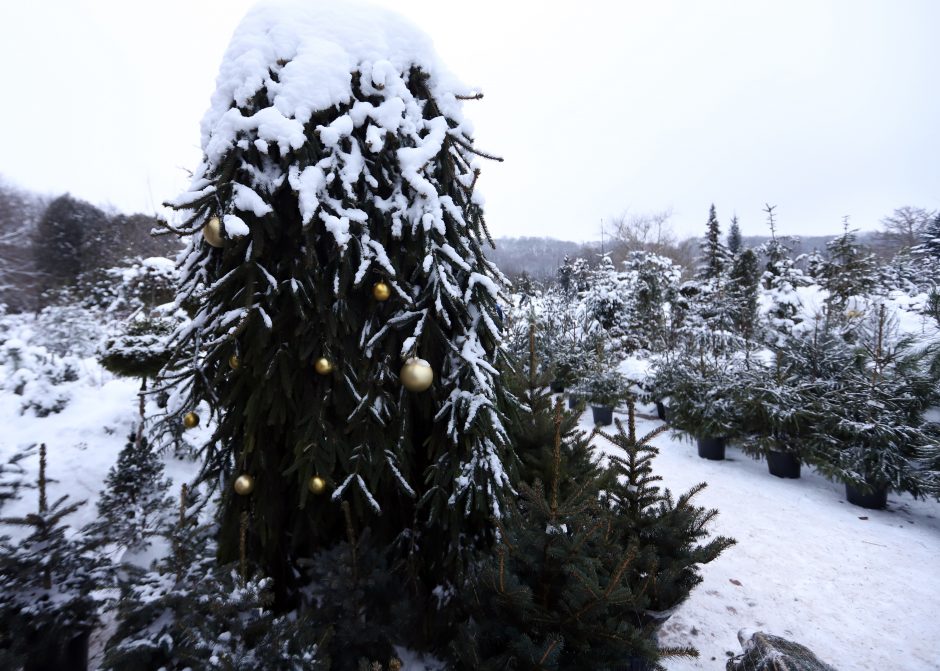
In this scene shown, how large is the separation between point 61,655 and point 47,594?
31 cm

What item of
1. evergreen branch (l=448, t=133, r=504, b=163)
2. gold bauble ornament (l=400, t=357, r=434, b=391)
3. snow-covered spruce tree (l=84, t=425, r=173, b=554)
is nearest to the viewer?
gold bauble ornament (l=400, t=357, r=434, b=391)

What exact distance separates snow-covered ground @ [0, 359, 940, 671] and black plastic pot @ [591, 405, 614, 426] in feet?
7.40

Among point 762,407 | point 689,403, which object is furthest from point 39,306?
point 762,407

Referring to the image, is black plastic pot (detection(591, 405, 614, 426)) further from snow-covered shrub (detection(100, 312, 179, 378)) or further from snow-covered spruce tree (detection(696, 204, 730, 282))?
snow-covered spruce tree (detection(696, 204, 730, 282))

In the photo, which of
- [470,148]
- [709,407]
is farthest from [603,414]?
[470,148]

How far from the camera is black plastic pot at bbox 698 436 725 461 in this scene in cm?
621

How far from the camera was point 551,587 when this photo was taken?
1.90 meters

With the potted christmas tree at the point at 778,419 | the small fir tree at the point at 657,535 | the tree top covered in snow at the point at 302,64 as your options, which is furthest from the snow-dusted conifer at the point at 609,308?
the tree top covered in snow at the point at 302,64

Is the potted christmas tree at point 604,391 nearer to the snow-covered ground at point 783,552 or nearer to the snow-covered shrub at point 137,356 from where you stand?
the snow-covered ground at point 783,552

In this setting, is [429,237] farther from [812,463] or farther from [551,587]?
[812,463]

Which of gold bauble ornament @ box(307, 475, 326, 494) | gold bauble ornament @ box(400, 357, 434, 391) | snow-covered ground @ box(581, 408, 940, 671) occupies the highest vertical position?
gold bauble ornament @ box(400, 357, 434, 391)

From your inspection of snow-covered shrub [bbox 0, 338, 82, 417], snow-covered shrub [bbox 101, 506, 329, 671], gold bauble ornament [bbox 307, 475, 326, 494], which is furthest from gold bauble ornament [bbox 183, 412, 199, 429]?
snow-covered shrub [bbox 0, 338, 82, 417]

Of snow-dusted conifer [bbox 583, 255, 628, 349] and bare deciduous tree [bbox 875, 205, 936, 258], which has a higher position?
bare deciduous tree [bbox 875, 205, 936, 258]

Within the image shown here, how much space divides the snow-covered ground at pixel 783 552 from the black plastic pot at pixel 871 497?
83 mm
